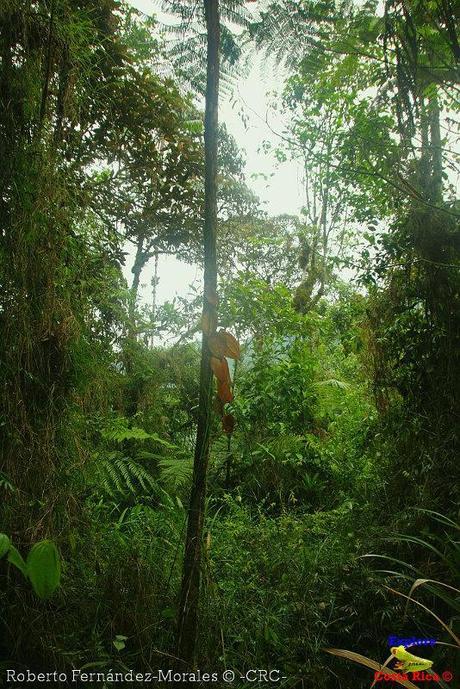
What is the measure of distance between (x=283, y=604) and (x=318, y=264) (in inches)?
370

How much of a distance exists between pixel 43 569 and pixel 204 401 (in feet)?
3.08

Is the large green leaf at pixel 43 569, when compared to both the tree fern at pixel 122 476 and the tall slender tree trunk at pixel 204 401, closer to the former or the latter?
the tall slender tree trunk at pixel 204 401

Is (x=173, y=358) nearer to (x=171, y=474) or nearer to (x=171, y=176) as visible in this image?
(x=171, y=474)

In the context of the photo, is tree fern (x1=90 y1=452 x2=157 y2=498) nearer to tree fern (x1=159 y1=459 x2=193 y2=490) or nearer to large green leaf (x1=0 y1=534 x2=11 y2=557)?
tree fern (x1=159 y1=459 x2=193 y2=490)

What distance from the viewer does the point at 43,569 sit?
0.66m

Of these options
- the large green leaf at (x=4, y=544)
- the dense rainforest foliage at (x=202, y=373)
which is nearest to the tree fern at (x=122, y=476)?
the dense rainforest foliage at (x=202, y=373)

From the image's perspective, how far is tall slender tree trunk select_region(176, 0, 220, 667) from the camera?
4.89 ft

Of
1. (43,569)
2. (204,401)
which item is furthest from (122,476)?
(43,569)

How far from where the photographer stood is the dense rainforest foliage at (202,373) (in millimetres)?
1665

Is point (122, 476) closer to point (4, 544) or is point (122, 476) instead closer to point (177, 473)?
point (177, 473)

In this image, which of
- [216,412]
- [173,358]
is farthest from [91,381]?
[173,358]

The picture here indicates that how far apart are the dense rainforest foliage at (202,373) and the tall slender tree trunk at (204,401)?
0.01 metres

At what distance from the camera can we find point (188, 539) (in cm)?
156

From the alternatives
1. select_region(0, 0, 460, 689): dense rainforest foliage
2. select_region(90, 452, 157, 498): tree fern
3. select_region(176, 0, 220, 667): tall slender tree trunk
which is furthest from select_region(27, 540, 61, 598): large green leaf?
select_region(90, 452, 157, 498): tree fern
